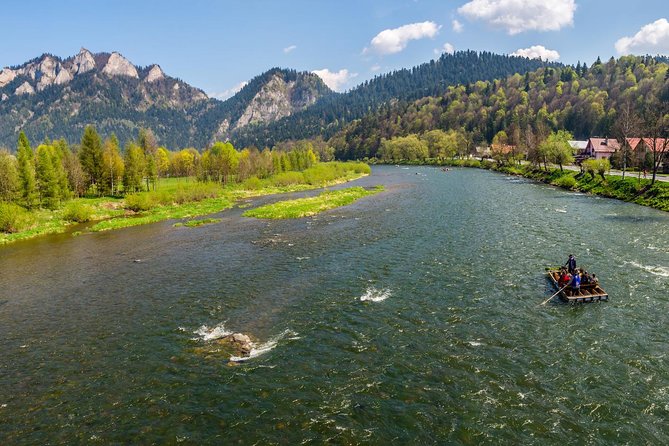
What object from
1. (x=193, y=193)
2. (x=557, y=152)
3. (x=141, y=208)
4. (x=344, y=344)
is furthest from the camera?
(x=557, y=152)

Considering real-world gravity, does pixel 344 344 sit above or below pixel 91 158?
below

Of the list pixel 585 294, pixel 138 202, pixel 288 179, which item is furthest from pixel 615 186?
pixel 138 202

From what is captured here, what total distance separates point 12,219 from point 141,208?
91.6 feet

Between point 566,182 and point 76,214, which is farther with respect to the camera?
point 566,182

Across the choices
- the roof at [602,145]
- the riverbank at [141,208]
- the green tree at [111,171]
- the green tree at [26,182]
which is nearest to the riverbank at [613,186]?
the roof at [602,145]

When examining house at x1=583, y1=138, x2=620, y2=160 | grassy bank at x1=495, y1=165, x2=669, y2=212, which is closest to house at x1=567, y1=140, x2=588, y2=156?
house at x1=583, y1=138, x2=620, y2=160

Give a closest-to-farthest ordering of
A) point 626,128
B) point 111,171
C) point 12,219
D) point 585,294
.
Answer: point 585,294
point 12,219
point 626,128
point 111,171

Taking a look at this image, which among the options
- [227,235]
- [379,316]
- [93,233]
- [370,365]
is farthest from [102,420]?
[93,233]

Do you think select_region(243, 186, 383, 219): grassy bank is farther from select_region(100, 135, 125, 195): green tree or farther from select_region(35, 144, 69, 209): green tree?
select_region(100, 135, 125, 195): green tree

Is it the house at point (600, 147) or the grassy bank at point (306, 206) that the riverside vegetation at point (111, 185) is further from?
the house at point (600, 147)

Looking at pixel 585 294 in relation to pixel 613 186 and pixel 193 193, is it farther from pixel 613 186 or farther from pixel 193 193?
pixel 193 193

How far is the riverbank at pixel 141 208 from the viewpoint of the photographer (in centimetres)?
8150

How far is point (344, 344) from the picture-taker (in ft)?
97.0

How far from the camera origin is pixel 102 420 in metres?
22.2
